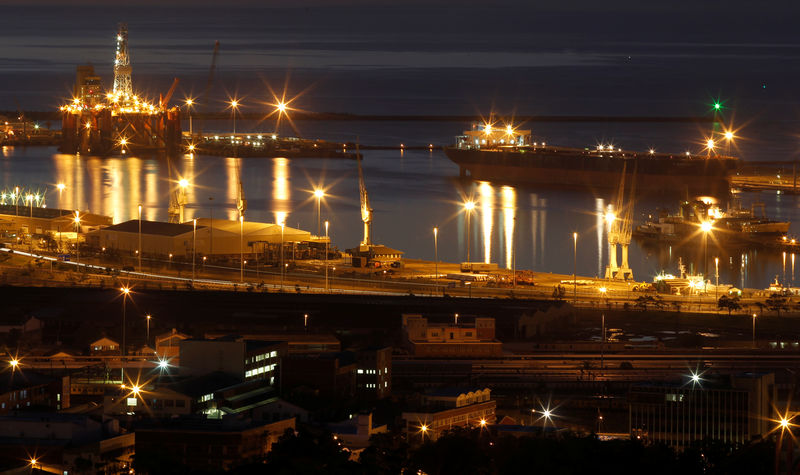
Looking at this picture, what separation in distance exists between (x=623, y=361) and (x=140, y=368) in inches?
176

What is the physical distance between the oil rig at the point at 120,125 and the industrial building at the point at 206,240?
28471mm

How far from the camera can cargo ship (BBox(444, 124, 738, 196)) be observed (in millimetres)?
41594

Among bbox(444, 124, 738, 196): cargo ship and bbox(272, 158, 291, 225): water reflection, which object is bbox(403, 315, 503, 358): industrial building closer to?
bbox(272, 158, 291, 225): water reflection

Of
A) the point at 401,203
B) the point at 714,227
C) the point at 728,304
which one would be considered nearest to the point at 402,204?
the point at 401,203

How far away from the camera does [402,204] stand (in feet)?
115

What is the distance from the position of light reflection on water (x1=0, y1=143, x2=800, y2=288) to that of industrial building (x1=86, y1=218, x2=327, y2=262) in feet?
8.25

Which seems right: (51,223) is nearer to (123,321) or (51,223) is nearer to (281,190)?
(123,321)

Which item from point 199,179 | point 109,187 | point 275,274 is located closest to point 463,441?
point 275,274

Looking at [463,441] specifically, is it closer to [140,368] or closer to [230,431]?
[230,431]

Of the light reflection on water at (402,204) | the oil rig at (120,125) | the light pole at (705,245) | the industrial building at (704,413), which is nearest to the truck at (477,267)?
the light reflection on water at (402,204)

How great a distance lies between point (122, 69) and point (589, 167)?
57.2 feet

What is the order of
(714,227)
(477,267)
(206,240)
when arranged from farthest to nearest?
(714,227) → (206,240) → (477,267)

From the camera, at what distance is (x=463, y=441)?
1177 centimetres

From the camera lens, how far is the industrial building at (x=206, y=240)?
23953 millimetres
